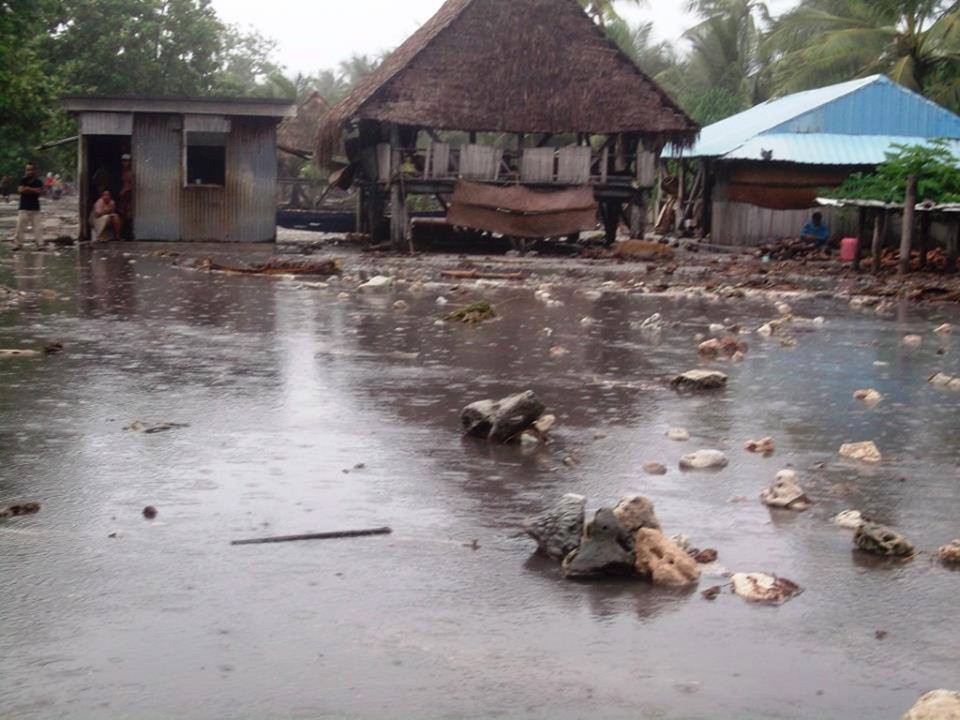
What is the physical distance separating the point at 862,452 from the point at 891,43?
30.1m

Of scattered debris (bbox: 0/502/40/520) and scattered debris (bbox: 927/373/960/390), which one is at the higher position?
scattered debris (bbox: 927/373/960/390)

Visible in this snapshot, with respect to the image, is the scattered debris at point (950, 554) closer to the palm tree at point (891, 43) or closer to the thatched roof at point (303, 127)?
the palm tree at point (891, 43)

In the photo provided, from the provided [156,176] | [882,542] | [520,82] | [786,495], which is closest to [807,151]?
[520,82]

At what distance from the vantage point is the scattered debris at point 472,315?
12.6m

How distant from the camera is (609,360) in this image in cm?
1014

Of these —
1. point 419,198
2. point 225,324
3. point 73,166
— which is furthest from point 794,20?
point 225,324

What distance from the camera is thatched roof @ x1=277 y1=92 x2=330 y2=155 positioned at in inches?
1583

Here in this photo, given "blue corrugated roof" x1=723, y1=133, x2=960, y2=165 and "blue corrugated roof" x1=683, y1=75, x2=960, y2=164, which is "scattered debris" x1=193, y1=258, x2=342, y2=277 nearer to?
"blue corrugated roof" x1=723, y1=133, x2=960, y2=165

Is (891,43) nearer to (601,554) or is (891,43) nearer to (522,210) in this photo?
A: (522,210)

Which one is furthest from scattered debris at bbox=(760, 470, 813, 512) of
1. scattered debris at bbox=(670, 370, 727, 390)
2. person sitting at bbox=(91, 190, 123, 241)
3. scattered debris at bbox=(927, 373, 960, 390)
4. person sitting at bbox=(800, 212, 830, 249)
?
person sitting at bbox=(800, 212, 830, 249)

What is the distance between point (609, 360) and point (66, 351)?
13.5 ft

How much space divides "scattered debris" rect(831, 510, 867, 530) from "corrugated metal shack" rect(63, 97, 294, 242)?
21.2 m

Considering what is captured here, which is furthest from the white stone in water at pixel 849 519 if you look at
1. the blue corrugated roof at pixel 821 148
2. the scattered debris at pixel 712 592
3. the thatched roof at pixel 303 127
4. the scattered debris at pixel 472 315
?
the thatched roof at pixel 303 127

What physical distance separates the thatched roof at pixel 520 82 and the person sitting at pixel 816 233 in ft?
10.4
